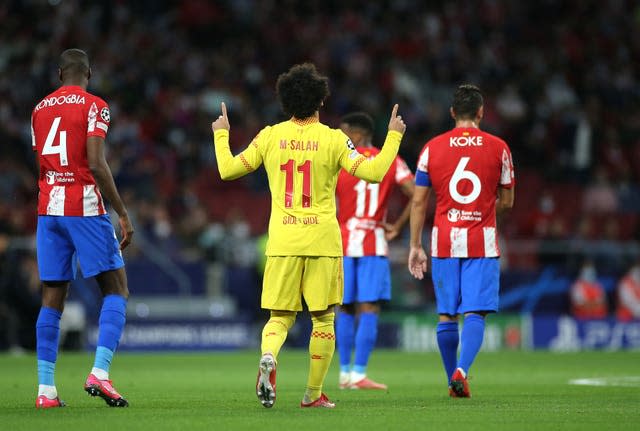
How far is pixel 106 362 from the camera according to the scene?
8945 millimetres

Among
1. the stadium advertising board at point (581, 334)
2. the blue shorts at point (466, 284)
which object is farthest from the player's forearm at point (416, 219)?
the stadium advertising board at point (581, 334)

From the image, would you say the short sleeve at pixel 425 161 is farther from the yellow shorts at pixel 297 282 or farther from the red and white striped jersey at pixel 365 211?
the yellow shorts at pixel 297 282

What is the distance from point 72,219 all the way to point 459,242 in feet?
11.0

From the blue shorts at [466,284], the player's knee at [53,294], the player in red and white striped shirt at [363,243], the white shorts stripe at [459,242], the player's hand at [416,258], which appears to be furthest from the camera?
the player in red and white striped shirt at [363,243]

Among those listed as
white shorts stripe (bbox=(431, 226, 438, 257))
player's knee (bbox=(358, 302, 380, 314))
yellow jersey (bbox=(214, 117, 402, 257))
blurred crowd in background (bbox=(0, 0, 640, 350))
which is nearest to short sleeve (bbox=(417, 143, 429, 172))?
white shorts stripe (bbox=(431, 226, 438, 257))

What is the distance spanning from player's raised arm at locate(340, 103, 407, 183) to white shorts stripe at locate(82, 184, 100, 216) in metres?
1.83

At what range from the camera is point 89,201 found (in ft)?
29.8

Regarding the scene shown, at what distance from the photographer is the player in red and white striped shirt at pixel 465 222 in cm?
1045

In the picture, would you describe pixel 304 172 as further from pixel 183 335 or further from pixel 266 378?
pixel 183 335

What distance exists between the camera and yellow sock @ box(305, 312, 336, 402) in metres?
8.92

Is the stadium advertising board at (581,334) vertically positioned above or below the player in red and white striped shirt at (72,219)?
below

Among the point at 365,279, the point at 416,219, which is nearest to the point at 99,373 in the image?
the point at 416,219

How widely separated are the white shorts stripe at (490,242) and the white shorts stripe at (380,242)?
2269 millimetres

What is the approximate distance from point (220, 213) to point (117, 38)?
5.16 m
